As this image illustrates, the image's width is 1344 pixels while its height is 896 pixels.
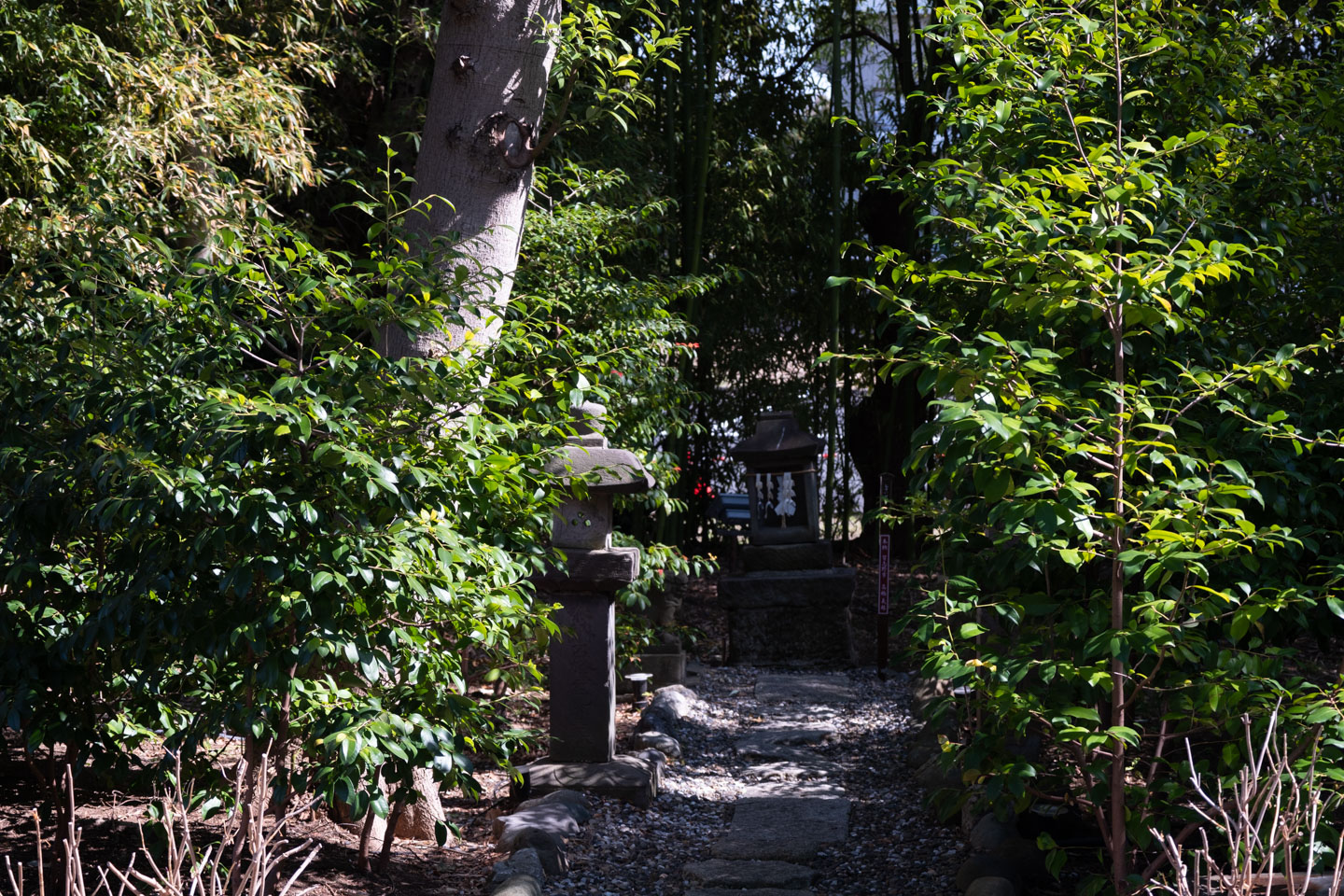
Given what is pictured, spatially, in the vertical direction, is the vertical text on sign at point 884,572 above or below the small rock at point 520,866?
above

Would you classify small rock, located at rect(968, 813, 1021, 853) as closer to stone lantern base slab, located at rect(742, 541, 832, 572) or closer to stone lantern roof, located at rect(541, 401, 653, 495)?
stone lantern roof, located at rect(541, 401, 653, 495)

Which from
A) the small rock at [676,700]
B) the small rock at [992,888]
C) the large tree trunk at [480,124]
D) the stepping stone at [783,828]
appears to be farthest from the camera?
the small rock at [676,700]

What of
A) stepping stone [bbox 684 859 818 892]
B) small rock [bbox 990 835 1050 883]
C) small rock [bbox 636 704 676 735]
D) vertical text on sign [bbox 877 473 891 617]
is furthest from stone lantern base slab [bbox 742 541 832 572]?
small rock [bbox 990 835 1050 883]

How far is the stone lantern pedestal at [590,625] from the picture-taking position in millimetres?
3908

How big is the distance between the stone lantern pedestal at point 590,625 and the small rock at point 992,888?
4.69 feet

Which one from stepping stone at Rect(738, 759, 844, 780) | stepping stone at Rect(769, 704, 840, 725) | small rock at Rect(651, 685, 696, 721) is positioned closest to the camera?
stepping stone at Rect(738, 759, 844, 780)

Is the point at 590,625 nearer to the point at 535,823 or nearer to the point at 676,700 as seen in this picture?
the point at 535,823

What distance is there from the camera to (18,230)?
11.9 feet

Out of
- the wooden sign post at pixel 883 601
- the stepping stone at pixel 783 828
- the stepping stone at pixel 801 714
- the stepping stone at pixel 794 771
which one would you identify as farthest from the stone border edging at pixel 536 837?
the wooden sign post at pixel 883 601

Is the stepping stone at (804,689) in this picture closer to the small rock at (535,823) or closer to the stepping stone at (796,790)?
the stepping stone at (796,790)

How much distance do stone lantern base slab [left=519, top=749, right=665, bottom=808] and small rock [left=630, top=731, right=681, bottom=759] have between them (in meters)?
0.60

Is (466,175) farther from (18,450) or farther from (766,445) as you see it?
(766,445)

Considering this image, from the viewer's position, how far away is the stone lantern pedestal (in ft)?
12.8

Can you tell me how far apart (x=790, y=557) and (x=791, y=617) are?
385 mm
